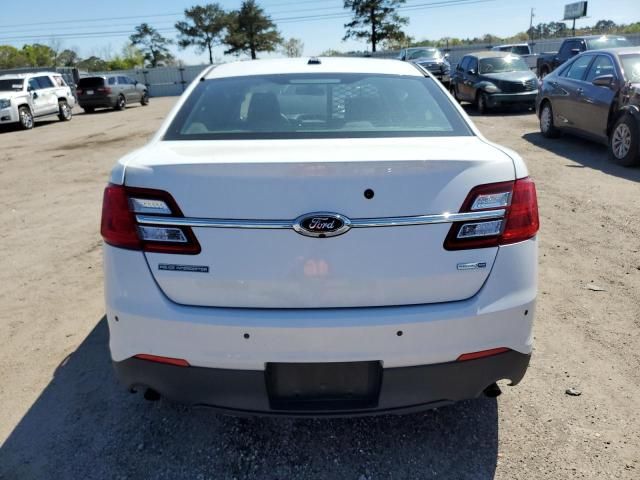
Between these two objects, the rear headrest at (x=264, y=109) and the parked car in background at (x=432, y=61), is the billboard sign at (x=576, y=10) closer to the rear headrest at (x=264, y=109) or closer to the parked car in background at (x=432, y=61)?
the parked car in background at (x=432, y=61)

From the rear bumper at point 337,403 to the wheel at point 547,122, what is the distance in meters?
9.59

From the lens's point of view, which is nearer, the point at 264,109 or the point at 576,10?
the point at 264,109

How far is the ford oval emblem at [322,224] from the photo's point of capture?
6.17 feet

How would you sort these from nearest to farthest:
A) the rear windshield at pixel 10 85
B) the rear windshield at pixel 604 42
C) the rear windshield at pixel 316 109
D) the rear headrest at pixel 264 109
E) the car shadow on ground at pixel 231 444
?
the car shadow on ground at pixel 231 444 → the rear windshield at pixel 316 109 → the rear headrest at pixel 264 109 → the rear windshield at pixel 604 42 → the rear windshield at pixel 10 85

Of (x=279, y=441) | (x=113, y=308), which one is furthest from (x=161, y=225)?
(x=279, y=441)

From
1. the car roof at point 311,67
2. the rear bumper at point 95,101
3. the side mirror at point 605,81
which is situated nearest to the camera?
the car roof at point 311,67

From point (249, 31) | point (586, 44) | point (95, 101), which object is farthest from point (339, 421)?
point (249, 31)

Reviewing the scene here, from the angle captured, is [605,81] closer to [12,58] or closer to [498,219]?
[498,219]

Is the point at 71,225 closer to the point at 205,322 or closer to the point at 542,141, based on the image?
the point at 205,322

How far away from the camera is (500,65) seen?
15.6 meters

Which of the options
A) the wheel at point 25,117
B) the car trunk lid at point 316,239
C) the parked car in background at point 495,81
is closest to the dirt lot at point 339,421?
the car trunk lid at point 316,239

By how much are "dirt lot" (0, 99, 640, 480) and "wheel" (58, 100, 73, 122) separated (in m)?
18.9

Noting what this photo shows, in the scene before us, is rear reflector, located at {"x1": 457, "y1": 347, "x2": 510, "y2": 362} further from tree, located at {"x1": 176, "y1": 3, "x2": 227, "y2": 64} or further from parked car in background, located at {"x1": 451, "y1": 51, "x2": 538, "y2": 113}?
tree, located at {"x1": 176, "y1": 3, "x2": 227, "y2": 64}

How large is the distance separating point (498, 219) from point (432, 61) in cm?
2284
